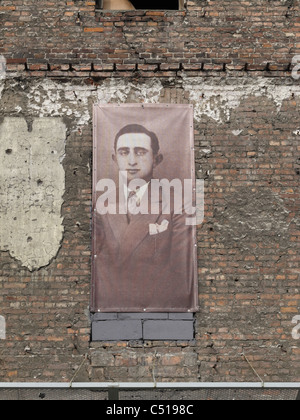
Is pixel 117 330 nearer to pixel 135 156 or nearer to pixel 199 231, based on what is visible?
pixel 199 231

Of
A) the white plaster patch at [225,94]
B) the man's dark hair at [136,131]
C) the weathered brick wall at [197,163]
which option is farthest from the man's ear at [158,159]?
the white plaster patch at [225,94]

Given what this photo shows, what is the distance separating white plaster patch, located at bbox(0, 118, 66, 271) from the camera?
15.4 ft

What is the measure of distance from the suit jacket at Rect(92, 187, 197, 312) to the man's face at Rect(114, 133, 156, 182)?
11.7 inches

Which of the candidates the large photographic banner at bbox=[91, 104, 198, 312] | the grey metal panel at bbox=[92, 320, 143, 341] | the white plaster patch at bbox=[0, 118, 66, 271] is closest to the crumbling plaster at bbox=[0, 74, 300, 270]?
the white plaster patch at bbox=[0, 118, 66, 271]

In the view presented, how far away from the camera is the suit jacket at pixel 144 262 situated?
4.56 metres

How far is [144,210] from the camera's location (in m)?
4.69

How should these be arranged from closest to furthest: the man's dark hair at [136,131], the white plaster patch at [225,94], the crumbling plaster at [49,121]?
the crumbling plaster at [49,121], the man's dark hair at [136,131], the white plaster patch at [225,94]

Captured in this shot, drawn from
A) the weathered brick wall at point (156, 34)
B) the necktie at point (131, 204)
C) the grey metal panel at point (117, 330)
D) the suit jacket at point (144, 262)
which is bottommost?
the grey metal panel at point (117, 330)

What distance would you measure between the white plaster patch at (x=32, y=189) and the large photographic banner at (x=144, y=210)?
44 cm

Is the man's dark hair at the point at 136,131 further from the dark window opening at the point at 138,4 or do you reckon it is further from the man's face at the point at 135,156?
the dark window opening at the point at 138,4

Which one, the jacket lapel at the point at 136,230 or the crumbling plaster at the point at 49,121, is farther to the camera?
the crumbling plaster at the point at 49,121

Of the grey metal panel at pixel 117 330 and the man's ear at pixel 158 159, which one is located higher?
the man's ear at pixel 158 159

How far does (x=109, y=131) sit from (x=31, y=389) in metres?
2.69

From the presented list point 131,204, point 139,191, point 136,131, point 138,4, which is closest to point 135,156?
point 136,131
